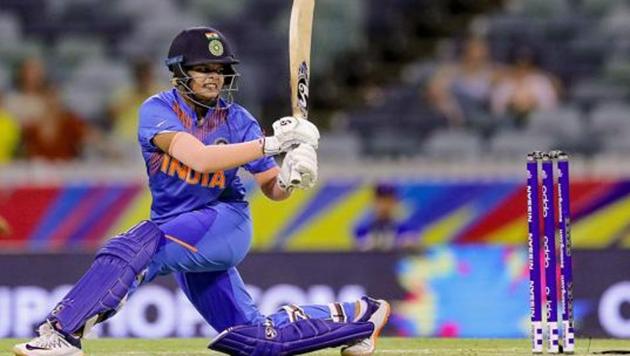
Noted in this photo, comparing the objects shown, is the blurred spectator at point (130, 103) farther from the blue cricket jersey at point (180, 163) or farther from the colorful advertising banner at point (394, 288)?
the blue cricket jersey at point (180, 163)

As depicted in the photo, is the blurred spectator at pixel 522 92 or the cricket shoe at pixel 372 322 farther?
the blurred spectator at pixel 522 92

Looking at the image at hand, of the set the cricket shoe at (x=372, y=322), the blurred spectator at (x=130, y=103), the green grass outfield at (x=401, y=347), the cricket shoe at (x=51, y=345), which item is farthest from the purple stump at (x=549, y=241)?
the blurred spectator at (x=130, y=103)

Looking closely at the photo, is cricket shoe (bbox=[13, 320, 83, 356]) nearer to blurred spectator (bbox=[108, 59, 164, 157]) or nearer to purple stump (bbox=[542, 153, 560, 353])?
purple stump (bbox=[542, 153, 560, 353])

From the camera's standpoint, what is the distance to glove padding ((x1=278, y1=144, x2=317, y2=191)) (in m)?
5.70

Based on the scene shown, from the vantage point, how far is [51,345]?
5672 millimetres

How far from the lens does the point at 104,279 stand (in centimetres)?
571

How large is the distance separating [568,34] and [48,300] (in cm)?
547

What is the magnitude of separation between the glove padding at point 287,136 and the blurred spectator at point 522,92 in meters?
6.50

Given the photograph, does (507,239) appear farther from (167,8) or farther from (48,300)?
(167,8)

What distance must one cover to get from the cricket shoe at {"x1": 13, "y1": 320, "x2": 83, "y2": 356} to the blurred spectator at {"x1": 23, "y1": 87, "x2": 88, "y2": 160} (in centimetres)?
626

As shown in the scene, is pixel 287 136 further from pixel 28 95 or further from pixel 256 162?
pixel 28 95

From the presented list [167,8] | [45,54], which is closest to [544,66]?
[167,8]

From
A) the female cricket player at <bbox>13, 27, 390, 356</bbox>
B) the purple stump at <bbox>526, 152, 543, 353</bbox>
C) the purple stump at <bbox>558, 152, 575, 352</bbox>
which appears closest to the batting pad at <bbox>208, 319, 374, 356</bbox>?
the female cricket player at <bbox>13, 27, 390, 356</bbox>

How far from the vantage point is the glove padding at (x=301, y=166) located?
570 cm
